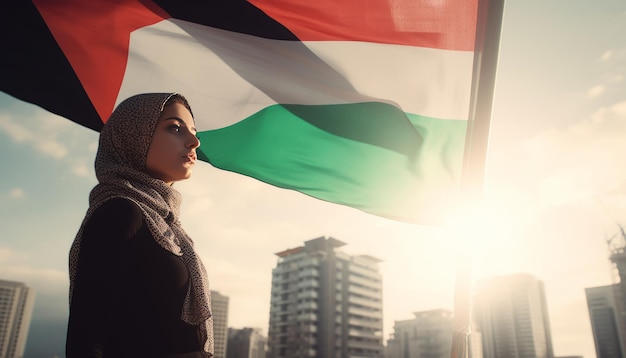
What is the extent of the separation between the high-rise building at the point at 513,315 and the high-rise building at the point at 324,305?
5229cm

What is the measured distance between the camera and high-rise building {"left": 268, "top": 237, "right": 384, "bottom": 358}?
3442 inches

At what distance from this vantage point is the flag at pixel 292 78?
2871 millimetres

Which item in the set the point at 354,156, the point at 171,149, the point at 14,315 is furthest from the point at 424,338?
the point at 171,149

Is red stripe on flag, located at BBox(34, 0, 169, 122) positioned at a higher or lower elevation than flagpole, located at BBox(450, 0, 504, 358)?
higher

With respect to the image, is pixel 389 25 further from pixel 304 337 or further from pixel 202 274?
pixel 304 337

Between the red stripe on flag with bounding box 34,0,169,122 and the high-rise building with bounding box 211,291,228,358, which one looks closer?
the red stripe on flag with bounding box 34,0,169,122

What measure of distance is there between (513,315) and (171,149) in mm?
158364

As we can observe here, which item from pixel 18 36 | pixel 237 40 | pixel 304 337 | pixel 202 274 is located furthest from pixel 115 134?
pixel 304 337

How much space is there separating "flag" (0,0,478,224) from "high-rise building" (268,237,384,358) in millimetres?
86699

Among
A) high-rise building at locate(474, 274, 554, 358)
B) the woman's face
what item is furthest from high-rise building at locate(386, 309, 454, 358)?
the woman's face

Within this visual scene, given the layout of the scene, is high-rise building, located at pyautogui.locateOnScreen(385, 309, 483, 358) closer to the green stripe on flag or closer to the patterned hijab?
the green stripe on flag

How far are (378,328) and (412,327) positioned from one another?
37518 mm

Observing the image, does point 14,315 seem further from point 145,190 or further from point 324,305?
point 145,190

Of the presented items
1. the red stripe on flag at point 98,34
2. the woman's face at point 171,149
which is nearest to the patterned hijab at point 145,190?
the woman's face at point 171,149
